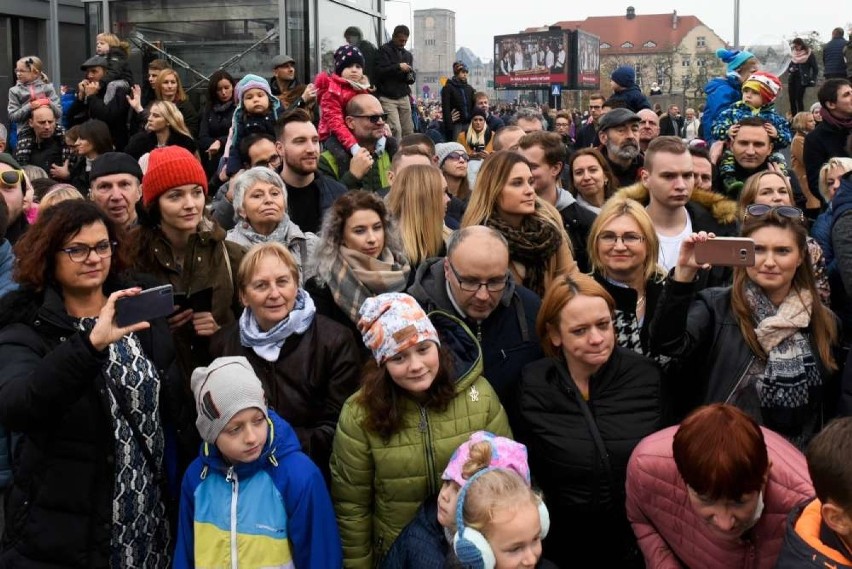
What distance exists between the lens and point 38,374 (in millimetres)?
2936

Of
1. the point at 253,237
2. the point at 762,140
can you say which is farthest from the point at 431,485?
the point at 762,140

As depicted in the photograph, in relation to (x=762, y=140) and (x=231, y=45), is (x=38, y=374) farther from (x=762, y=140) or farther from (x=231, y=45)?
(x=231, y=45)

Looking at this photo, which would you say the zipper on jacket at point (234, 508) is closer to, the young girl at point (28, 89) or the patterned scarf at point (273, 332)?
the patterned scarf at point (273, 332)

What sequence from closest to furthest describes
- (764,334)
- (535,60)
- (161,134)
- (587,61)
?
(764,334), (161,134), (535,60), (587,61)

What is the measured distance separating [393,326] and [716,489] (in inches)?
51.8

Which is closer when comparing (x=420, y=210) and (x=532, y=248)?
(x=532, y=248)

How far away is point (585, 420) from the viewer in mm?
3529

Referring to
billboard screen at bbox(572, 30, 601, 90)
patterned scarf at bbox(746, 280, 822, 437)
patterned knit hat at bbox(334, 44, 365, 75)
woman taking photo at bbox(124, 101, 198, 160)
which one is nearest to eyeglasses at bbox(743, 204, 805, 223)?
patterned scarf at bbox(746, 280, 822, 437)

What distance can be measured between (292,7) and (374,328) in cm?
848

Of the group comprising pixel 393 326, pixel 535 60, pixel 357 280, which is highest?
pixel 535 60

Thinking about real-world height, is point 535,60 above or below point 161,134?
above

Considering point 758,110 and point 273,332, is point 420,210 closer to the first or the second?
point 273,332

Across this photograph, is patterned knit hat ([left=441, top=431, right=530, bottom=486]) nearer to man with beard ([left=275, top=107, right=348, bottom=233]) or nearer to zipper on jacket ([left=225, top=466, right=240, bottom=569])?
zipper on jacket ([left=225, top=466, right=240, bottom=569])

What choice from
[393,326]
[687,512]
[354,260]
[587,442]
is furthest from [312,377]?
[687,512]
